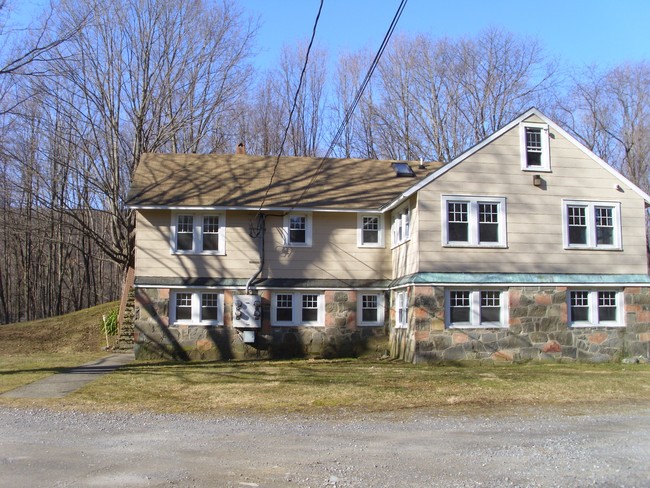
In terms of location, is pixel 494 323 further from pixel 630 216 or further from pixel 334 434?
pixel 334 434

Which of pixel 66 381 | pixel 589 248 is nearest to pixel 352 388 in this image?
pixel 66 381

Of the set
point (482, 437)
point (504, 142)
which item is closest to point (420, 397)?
point (482, 437)

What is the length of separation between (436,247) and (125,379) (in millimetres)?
8681

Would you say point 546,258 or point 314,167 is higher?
point 314,167

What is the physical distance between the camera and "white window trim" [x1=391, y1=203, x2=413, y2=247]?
61.0ft

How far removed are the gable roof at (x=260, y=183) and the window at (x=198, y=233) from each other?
0.58 meters

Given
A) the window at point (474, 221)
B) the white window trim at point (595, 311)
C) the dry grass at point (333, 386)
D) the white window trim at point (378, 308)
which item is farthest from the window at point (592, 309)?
the white window trim at point (378, 308)

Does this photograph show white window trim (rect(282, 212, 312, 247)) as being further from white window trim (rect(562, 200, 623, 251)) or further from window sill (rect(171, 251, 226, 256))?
white window trim (rect(562, 200, 623, 251))

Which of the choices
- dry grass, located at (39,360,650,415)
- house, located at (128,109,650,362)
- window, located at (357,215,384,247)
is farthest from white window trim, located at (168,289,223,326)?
window, located at (357,215,384,247)

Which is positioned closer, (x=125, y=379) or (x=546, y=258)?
(x=125, y=379)

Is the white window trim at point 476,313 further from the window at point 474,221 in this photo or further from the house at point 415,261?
the window at point 474,221

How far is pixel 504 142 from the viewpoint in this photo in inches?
720

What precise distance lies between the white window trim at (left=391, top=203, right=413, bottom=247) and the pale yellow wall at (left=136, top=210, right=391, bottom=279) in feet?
1.88

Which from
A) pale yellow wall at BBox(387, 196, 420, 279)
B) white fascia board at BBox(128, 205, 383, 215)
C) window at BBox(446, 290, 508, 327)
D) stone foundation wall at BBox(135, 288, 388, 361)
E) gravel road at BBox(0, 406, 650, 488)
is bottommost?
gravel road at BBox(0, 406, 650, 488)
